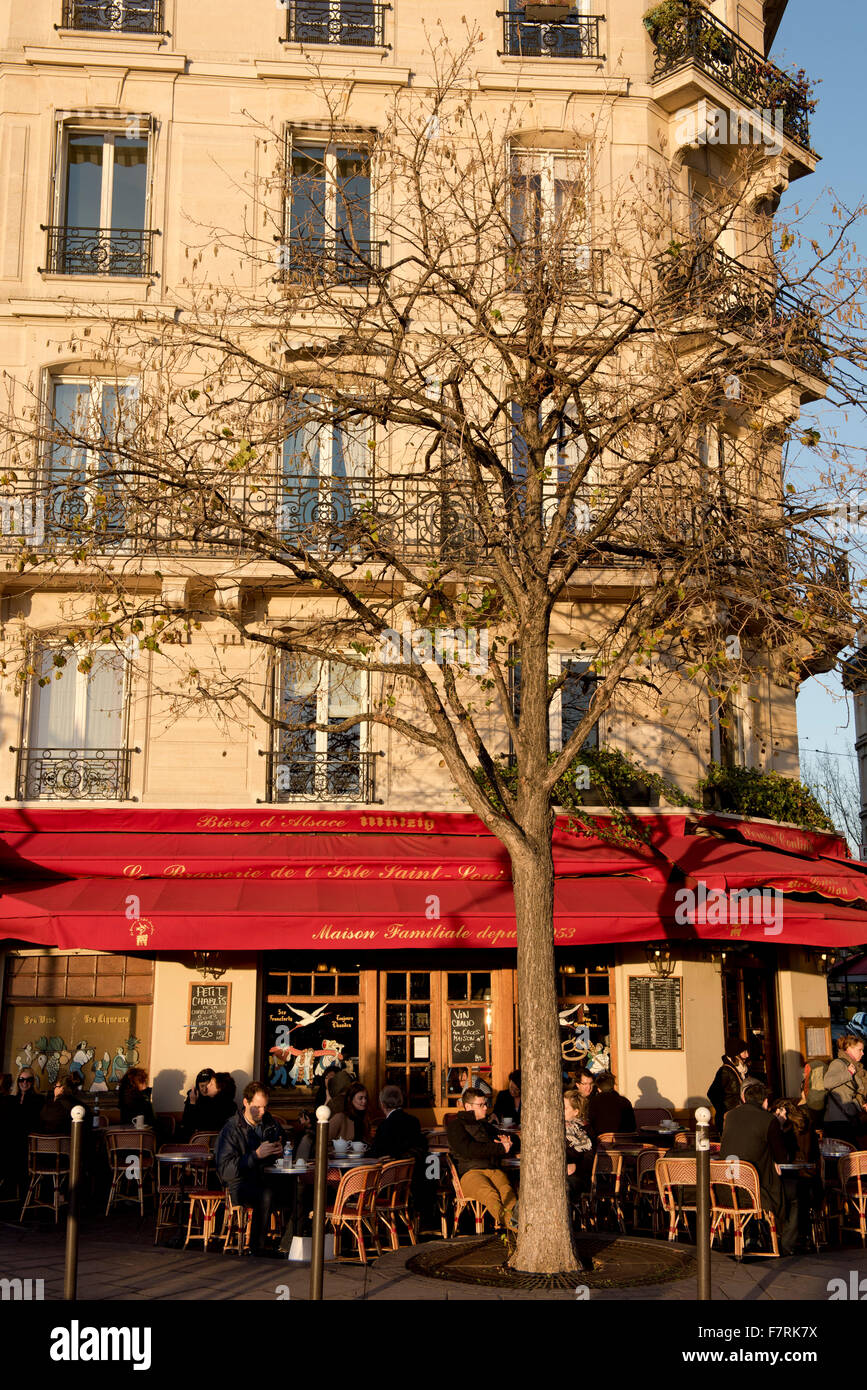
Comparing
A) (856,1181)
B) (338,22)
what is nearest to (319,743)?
(856,1181)

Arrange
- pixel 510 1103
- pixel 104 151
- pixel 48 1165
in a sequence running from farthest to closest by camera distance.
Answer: pixel 104 151, pixel 510 1103, pixel 48 1165

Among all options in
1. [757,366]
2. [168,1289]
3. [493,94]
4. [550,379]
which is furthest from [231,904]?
[493,94]

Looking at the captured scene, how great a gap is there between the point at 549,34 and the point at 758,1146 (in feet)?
46.0

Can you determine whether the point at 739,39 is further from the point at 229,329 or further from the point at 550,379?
the point at 550,379

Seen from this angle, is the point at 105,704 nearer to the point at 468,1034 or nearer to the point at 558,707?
the point at 558,707

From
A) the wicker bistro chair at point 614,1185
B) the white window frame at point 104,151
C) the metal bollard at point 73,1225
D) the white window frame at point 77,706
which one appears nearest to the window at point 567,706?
the white window frame at point 77,706

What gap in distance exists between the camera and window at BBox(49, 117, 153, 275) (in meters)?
17.2

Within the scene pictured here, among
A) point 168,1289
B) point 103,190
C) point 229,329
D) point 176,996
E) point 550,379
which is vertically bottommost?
point 168,1289

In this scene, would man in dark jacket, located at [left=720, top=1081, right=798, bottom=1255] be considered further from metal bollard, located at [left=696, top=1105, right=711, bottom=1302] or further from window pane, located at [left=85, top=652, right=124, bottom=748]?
window pane, located at [left=85, top=652, right=124, bottom=748]

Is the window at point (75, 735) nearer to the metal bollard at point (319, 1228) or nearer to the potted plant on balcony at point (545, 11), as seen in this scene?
the metal bollard at point (319, 1228)

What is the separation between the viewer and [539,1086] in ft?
32.4

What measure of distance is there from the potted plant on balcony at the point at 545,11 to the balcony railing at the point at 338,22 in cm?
184

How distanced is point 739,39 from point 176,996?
46.6ft

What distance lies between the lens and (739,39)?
732 inches
